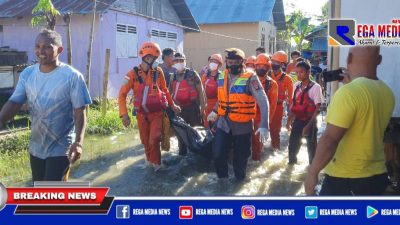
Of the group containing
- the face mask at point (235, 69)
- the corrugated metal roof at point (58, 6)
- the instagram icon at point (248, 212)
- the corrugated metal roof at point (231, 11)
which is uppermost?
the corrugated metal roof at point (231, 11)

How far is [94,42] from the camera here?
437 inches

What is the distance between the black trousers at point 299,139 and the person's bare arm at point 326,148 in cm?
251

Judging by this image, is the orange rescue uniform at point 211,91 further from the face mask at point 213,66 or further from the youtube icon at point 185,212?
the youtube icon at point 185,212

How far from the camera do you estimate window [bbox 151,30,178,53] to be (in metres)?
14.3

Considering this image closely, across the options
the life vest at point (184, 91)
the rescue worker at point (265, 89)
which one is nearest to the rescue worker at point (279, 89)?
the rescue worker at point (265, 89)

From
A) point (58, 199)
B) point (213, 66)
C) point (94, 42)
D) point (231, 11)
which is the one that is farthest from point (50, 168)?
point (231, 11)

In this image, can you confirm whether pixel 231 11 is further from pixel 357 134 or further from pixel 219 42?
pixel 357 134

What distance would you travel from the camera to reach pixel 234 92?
475 centimetres

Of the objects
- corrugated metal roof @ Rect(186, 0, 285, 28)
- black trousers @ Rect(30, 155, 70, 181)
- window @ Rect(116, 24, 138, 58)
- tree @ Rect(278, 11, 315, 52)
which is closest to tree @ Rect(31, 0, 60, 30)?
window @ Rect(116, 24, 138, 58)

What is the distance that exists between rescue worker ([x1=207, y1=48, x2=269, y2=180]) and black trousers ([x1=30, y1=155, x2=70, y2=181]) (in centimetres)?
210

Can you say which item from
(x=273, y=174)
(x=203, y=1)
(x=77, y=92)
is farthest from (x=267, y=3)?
(x=77, y=92)

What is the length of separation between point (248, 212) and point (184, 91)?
373 cm

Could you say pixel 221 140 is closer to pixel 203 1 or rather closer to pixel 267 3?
pixel 267 3

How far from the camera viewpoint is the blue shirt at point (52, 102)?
3.09 meters
